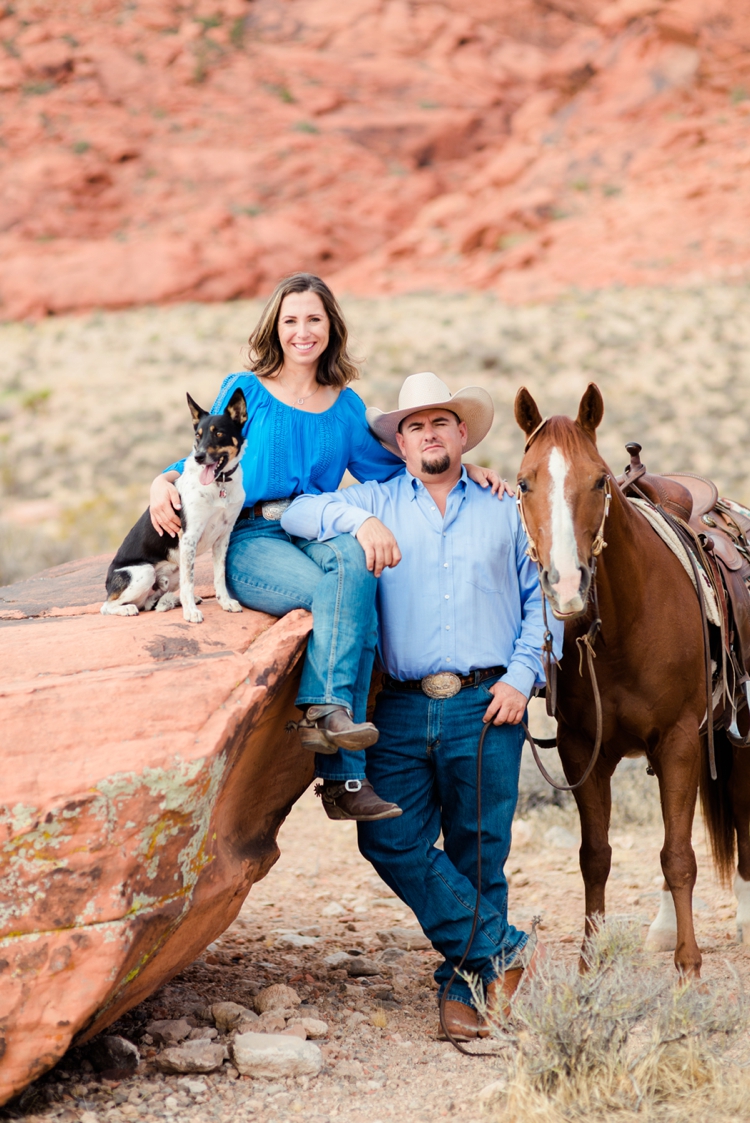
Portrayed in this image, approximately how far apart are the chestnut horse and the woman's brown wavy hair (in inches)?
37.1

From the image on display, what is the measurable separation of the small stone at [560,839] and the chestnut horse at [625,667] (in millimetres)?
2458

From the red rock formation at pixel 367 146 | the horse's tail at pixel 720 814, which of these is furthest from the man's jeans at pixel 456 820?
the red rock formation at pixel 367 146

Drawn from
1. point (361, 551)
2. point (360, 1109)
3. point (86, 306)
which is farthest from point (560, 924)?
point (86, 306)

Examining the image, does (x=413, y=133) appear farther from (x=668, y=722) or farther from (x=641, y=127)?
(x=668, y=722)

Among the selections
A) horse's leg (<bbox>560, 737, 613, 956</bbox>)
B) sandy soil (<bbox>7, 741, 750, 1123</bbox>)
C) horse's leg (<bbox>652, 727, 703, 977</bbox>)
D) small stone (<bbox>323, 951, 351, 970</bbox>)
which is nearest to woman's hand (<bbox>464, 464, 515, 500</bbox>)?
horse's leg (<bbox>560, 737, 613, 956</bbox>)

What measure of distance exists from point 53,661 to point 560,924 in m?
3.40

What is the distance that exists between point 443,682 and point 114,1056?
5.95 feet

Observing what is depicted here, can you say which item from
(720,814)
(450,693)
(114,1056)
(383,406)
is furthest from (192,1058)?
(383,406)

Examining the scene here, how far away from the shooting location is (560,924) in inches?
224

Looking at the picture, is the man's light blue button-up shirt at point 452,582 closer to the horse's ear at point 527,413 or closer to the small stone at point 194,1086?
the horse's ear at point 527,413

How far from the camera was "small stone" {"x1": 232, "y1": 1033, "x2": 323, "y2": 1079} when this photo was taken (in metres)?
3.70

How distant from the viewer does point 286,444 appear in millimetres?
4293

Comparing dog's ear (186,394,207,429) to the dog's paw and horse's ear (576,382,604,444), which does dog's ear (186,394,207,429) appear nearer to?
the dog's paw

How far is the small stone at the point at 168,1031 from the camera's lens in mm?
3955
